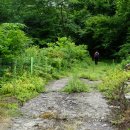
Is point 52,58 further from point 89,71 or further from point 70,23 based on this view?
point 70,23

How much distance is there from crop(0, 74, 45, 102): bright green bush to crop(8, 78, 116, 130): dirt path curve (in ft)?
1.45

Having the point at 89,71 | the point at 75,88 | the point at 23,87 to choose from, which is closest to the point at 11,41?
the point at 23,87

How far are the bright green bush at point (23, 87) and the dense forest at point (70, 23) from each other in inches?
644

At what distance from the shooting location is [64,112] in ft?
46.9

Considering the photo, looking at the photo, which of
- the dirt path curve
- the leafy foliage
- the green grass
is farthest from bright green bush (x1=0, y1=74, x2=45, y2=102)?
the green grass

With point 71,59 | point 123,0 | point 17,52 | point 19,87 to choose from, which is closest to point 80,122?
point 19,87

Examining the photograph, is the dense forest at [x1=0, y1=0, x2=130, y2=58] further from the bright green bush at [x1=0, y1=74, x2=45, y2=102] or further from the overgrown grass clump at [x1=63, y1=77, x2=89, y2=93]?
the bright green bush at [x1=0, y1=74, x2=45, y2=102]

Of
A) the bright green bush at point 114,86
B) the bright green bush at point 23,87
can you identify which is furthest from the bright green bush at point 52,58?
the bright green bush at point 114,86

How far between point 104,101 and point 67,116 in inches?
122

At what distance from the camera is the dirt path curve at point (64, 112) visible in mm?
12534

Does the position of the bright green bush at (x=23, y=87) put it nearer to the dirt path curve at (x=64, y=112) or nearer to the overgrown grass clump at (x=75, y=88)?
the dirt path curve at (x=64, y=112)

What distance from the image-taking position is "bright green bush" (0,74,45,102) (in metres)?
16.7

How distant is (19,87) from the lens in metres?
17.3

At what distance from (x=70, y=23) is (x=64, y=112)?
26.2 metres
